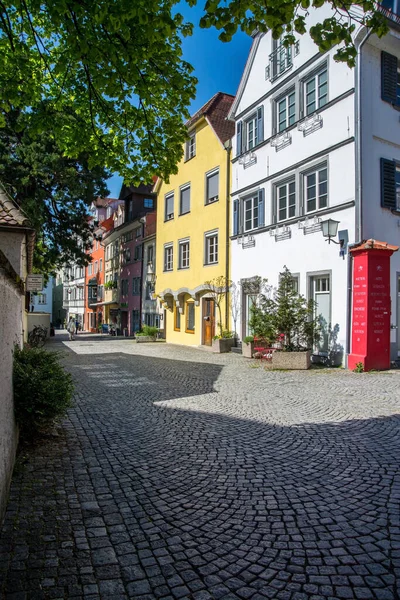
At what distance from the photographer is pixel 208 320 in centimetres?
2073

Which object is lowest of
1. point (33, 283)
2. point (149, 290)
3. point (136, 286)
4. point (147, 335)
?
point (147, 335)

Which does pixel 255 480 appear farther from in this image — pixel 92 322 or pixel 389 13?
pixel 92 322

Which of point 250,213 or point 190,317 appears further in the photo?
point 190,317

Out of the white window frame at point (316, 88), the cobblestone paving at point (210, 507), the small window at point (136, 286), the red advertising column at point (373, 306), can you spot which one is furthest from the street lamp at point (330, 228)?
the small window at point (136, 286)

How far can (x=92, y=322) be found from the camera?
51.2 meters

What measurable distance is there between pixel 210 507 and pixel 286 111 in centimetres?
1542

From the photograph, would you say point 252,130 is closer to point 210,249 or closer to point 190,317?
point 210,249

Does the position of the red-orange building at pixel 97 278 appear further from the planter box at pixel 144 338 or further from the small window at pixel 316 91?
the small window at pixel 316 91

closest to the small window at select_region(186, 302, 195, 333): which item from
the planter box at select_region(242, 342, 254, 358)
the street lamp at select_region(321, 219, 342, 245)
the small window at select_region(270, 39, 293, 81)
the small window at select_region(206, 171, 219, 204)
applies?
the small window at select_region(206, 171, 219, 204)

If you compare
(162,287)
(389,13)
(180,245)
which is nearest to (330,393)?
(389,13)

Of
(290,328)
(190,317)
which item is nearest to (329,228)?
(290,328)

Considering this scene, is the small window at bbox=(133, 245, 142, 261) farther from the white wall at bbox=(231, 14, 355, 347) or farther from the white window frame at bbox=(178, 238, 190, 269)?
the white wall at bbox=(231, 14, 355, 347)

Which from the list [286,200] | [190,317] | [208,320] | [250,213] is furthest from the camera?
[190,317]

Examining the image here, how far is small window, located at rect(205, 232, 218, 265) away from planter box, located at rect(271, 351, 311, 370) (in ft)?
28.5
